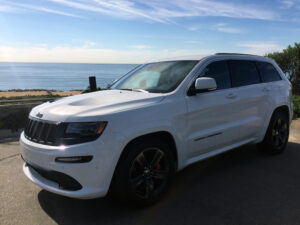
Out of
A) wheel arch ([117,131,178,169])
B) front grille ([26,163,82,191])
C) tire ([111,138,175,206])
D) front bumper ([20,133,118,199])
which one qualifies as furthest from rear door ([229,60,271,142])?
front grille ([26,163,82,191])

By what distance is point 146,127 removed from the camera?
3002 millimetres

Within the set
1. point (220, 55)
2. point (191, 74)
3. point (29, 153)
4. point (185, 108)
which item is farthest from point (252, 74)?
point (29, 153)

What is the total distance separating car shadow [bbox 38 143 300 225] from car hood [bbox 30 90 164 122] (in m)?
1.09

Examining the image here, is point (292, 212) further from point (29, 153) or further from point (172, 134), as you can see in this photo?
point (29, 153)

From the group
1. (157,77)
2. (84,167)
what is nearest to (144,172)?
(84,167)

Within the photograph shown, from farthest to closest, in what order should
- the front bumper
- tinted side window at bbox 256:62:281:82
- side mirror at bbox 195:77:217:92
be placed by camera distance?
1. tinted side window at bbox 256:62:281:82
2. side mirror at bbox 195:77:217:92
3. the front bumper

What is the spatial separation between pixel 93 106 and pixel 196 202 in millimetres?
1647

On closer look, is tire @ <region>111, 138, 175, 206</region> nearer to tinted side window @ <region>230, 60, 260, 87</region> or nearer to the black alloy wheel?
the black alloy wheel

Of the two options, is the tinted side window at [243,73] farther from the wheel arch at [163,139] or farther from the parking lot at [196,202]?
the wheel arch at [163,139]

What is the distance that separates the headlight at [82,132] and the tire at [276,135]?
3317 mm

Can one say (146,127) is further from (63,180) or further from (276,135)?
(276,135)

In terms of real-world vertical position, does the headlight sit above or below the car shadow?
above

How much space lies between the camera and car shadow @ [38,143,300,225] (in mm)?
2990

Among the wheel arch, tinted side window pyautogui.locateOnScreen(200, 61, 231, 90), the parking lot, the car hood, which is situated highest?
tinted side window pyautogui.locateOnScreen(200, 61, 231, 90)
